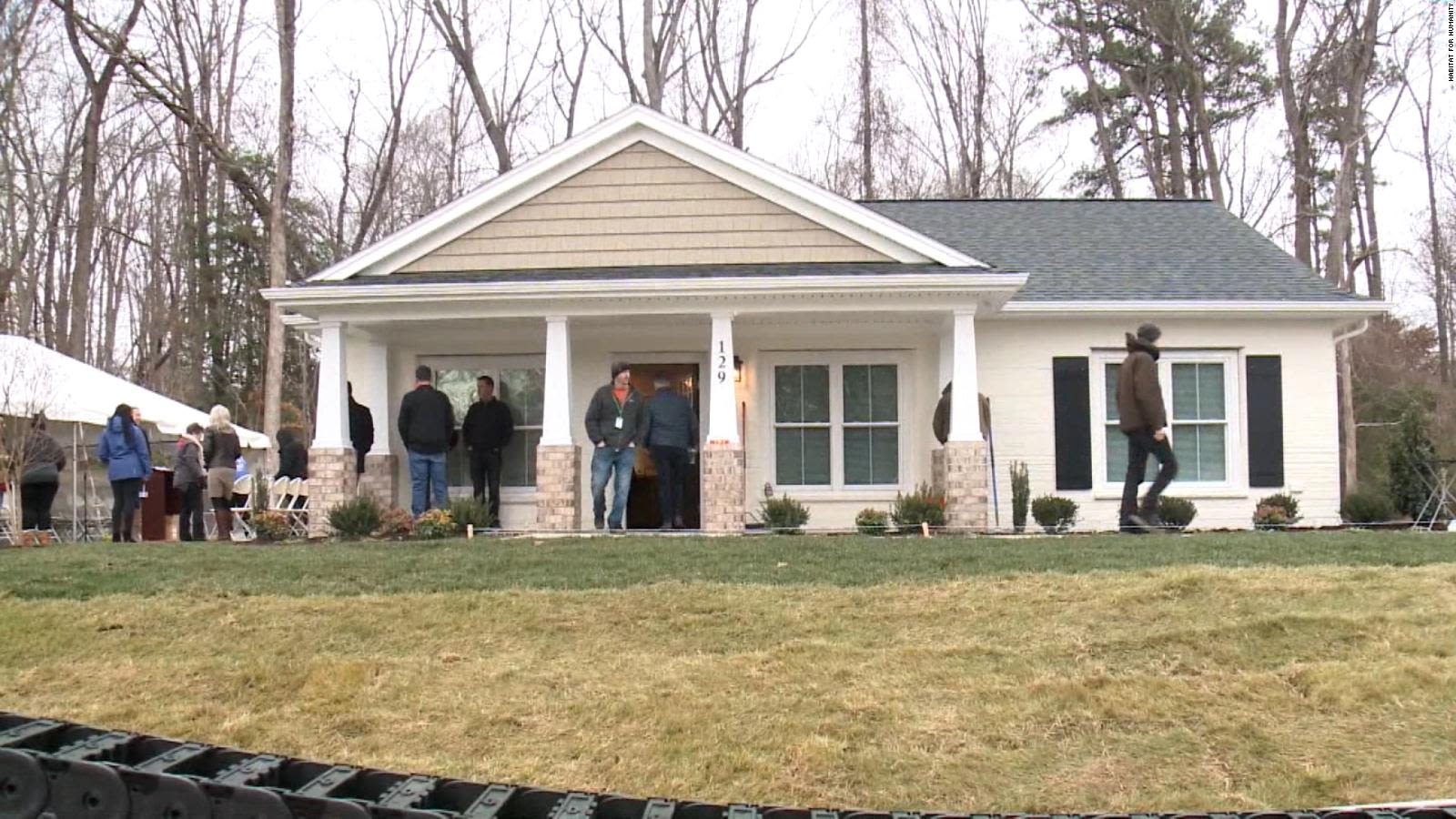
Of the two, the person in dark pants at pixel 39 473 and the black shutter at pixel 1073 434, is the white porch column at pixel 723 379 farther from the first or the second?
the person in dark pants at pixel 39 473

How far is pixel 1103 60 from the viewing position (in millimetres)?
26844

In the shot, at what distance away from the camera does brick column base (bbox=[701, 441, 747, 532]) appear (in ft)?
36.6

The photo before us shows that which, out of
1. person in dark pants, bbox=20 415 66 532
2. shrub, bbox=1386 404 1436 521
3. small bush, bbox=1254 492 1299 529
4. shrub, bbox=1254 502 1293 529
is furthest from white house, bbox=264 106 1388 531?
person in dark pants, bbox=20 415 66 532

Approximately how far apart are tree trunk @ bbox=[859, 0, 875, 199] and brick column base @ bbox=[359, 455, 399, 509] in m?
19.3

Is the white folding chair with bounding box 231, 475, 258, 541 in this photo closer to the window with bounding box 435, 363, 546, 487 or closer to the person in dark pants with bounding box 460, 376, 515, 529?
the window with bounding box 435, 363, 546, 487

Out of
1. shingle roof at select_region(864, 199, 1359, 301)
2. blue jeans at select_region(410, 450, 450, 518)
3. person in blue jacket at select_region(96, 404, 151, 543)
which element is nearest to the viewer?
person in blue jacket at select_region(96, 404, 151, 543)

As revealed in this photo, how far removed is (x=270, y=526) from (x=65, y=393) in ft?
19.0

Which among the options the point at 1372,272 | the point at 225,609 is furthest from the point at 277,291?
the point at 1372,272

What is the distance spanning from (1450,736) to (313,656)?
5341 mm

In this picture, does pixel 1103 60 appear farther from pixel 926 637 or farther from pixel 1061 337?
pixel 926 637

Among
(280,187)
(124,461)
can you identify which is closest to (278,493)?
(124,461)

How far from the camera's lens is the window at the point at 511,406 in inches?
516

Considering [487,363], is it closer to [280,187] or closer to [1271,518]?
[1271,518]

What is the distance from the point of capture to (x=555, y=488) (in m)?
11.3
